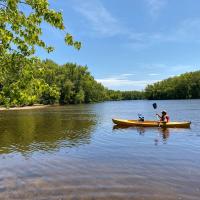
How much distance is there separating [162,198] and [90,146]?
12.1 meters

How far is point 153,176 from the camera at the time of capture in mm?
14352

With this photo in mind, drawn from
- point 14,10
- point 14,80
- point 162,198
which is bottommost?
point 162,198

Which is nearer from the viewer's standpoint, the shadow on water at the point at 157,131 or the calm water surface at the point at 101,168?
the calm water surface at the point at 101,168

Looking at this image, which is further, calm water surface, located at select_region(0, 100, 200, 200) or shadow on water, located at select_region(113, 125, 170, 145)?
shadow on water, located at select_region(113, 125, 170, 145)

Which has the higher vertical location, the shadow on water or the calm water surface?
the shadow on water

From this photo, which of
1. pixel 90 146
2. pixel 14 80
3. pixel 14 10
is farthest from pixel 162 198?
pixel 90 146

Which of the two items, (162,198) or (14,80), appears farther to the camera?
(162,198)

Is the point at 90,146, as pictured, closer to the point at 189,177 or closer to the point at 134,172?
the point at 134,172

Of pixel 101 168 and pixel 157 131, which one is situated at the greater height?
pixel 157 131

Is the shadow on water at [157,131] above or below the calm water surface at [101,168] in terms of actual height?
above

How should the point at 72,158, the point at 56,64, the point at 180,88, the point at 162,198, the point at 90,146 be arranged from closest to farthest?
the point at 162,198
the point at 72,158
the point at 90,146
the point at 56,64
the point at 180,88

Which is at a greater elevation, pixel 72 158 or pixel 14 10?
pixel 14 10

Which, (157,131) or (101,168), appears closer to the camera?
(101,168)

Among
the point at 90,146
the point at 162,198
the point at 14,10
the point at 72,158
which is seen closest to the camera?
the point at 14,10
